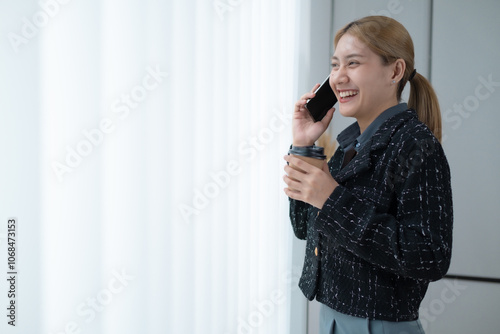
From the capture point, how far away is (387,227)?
100 centimetres

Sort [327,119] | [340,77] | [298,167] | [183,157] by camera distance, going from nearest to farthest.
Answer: [298,167]
[340,77]
[327,119]
[183,157]

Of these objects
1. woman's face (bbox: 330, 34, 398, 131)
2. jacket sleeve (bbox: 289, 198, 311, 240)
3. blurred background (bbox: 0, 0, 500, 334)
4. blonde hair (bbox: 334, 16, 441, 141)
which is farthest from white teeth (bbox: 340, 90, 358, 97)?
blurred background (bbox: 0, 0, 500, 334)

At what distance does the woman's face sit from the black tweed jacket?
8cm

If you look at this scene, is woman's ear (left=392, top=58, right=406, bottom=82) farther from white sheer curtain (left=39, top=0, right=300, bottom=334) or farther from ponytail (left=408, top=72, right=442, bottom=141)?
white sheer curtain (left=39, top=0, right=300, bottom=334)

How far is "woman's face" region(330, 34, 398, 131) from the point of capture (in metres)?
1.18

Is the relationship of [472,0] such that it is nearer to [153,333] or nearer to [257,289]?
[257,289]

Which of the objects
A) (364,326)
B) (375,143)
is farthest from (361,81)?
(364,326)

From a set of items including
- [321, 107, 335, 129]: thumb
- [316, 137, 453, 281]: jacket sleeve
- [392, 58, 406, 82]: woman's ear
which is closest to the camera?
[316, 137, 453, 281]: jacket sleeve

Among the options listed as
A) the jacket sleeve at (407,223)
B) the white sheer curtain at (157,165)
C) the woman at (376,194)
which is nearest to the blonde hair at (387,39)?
the woman at (376,194)

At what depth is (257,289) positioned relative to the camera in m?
2.06

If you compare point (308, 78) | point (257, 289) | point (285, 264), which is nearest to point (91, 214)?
point (257, 289)

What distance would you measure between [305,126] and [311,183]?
0.92 feet

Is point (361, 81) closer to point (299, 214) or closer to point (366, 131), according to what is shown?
point (366, 131)

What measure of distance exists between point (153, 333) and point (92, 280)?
12.5 inches
